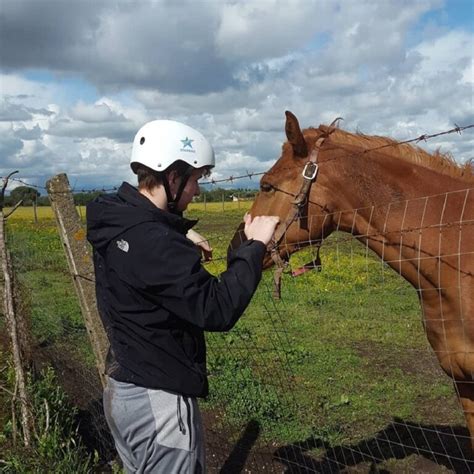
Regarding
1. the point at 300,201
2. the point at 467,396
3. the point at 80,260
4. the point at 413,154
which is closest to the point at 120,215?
the point at 300,201

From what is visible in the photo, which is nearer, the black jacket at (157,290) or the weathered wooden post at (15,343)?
the black jacket at (157,290)

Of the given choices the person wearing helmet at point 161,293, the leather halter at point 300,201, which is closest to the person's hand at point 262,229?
the person wearing helmet at point 161,293

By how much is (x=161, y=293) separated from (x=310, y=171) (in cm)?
177

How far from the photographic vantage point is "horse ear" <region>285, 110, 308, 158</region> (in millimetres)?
3520

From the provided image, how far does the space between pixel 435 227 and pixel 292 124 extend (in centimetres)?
109

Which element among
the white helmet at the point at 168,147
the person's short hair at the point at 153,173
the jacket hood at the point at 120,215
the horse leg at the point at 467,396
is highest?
the white helmet at the point at 168,147

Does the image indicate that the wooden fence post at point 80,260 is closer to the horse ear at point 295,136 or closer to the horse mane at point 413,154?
the horse ear at point 295,136

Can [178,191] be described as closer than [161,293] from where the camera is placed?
No

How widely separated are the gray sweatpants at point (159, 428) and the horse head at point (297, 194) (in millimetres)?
1627

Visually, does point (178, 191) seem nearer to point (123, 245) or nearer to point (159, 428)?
point (123, 245)

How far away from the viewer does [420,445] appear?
16.6ft

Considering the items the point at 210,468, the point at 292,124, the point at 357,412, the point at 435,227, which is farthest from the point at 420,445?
the point at 292,124

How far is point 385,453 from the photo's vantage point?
15.9 ft

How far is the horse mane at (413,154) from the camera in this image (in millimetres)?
3672
